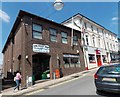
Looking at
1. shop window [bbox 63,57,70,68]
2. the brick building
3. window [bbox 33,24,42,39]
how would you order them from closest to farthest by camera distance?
the brick building → window [bbox 33,24,42,39] → shop window [bbox 63,57,70,68]

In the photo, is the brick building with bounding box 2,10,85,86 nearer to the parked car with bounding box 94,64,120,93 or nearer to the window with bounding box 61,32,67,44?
the window with bounding box 61,32,67,44

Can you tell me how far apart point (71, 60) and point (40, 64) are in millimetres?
5144

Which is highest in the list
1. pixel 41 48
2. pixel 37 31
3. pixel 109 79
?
pixel 37 31

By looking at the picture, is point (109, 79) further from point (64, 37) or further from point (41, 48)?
point (64, 37)

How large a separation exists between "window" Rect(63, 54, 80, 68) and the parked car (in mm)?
11817

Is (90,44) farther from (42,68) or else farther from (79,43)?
(42,68)

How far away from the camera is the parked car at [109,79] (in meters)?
6.94

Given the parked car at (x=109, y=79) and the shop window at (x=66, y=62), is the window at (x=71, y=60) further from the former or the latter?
the parked car at (x=109, y=79)

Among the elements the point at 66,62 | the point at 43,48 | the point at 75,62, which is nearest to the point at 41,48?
the point at 43,48

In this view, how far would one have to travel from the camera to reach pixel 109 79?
720 centimetres

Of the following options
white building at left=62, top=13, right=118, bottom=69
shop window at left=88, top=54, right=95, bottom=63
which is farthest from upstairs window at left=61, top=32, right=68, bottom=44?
shop window at left=88, top=54, right=95, bottom=63

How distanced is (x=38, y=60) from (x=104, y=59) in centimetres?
1918

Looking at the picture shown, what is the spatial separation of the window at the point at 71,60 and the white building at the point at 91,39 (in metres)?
2.53

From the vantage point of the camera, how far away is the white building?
25.4 metres
